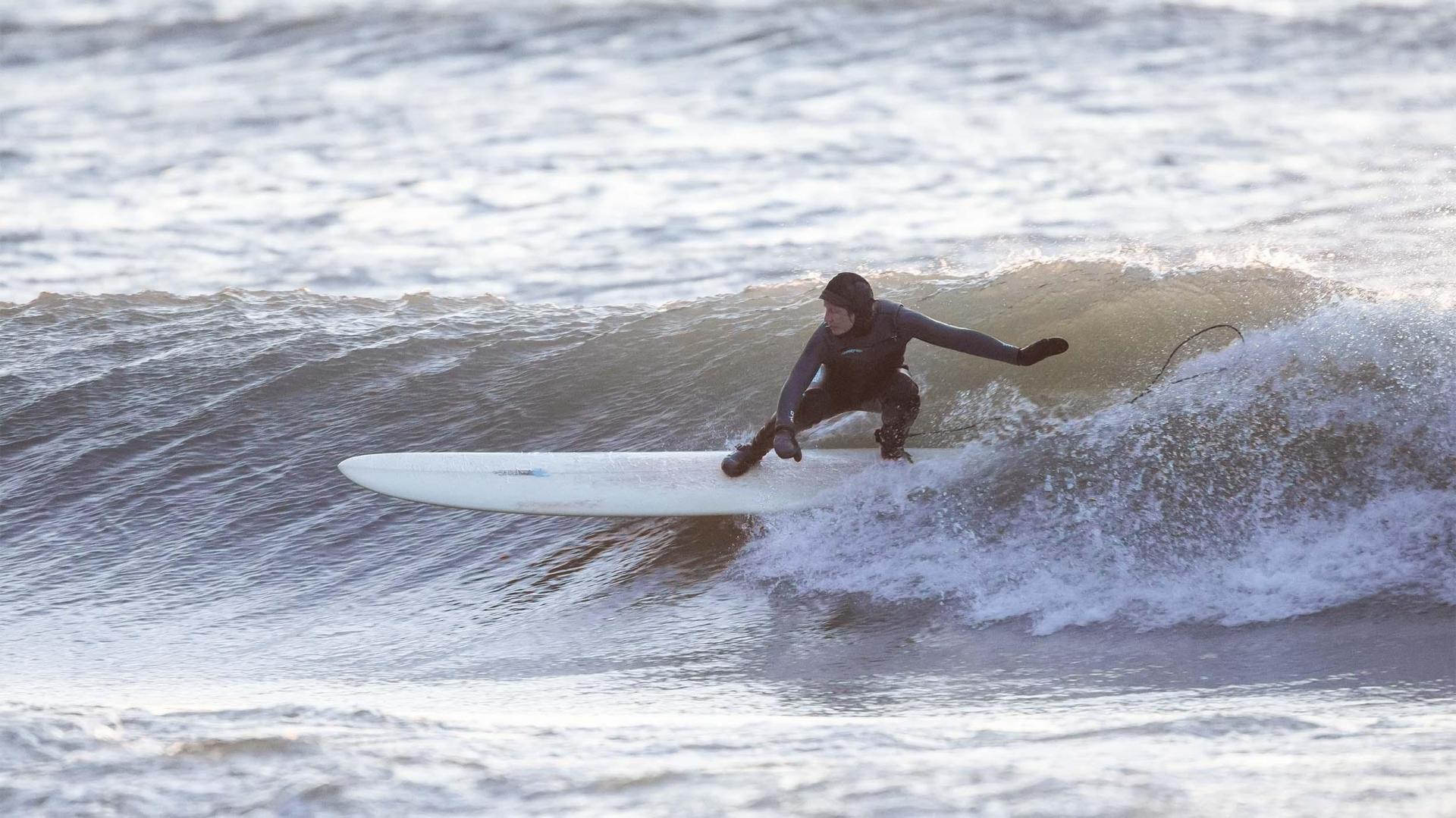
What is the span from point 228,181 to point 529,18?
10.8m

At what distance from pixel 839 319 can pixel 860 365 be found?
12.0 inches

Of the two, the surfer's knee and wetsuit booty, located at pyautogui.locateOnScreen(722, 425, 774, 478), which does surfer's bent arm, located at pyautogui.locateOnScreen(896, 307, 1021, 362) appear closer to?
the surfer's knee

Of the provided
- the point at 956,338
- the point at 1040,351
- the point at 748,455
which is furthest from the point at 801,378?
the point at 1040,351

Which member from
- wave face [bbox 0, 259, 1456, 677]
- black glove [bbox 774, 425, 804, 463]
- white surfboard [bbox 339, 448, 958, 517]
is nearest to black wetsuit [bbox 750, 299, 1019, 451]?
black glove [bbox 774, 425, 804, 463]

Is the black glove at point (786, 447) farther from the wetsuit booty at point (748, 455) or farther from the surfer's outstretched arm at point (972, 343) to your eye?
the surfer's outstretched arm at point (972, 343)

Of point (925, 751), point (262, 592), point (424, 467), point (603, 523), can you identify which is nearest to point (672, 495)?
point (603, 523)

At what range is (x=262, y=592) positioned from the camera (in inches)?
257

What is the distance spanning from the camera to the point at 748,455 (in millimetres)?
6305

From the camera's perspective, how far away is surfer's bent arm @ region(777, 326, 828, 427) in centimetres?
578

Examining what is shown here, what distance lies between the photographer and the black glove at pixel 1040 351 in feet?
17.9

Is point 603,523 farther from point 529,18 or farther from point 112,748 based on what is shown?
point 529,18

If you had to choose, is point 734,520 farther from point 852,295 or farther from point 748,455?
point 852,295

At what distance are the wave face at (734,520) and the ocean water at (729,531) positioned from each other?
0.10ft

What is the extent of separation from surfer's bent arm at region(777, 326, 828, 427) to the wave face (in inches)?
24.7
